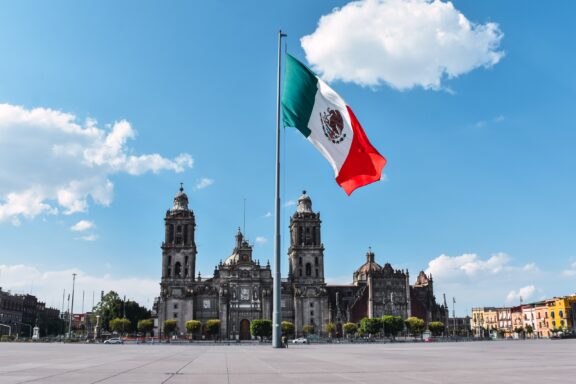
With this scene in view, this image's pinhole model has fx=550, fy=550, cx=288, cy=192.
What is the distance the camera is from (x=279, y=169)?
1204 inches

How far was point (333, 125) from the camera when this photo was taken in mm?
26828

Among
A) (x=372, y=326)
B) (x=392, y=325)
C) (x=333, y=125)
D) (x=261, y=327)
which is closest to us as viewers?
(x=333, y=125)

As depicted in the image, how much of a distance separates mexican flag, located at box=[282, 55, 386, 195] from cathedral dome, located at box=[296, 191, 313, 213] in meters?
89.7

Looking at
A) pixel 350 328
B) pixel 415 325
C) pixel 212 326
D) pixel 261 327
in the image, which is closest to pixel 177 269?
pixel 212 326

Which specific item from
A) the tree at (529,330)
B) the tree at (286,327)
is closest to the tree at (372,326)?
the tree at (286,327)

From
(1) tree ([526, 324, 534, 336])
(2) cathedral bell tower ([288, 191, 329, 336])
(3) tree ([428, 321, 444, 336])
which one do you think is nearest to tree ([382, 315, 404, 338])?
(3) tree ([428, 321, 444, 336])

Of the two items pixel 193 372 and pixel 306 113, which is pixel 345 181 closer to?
pixel 306 113

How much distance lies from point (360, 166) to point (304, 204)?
9302cm

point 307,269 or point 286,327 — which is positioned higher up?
point 307,269

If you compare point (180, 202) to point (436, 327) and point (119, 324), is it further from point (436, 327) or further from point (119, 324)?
point (436, 327)

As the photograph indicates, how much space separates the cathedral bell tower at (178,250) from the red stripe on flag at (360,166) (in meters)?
88.5

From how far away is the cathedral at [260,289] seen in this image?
10975 cm

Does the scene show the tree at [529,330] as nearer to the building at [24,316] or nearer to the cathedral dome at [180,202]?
the cathedral dome at [180,202]

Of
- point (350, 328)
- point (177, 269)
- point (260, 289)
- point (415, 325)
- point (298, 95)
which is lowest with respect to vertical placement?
point (350, 328)
